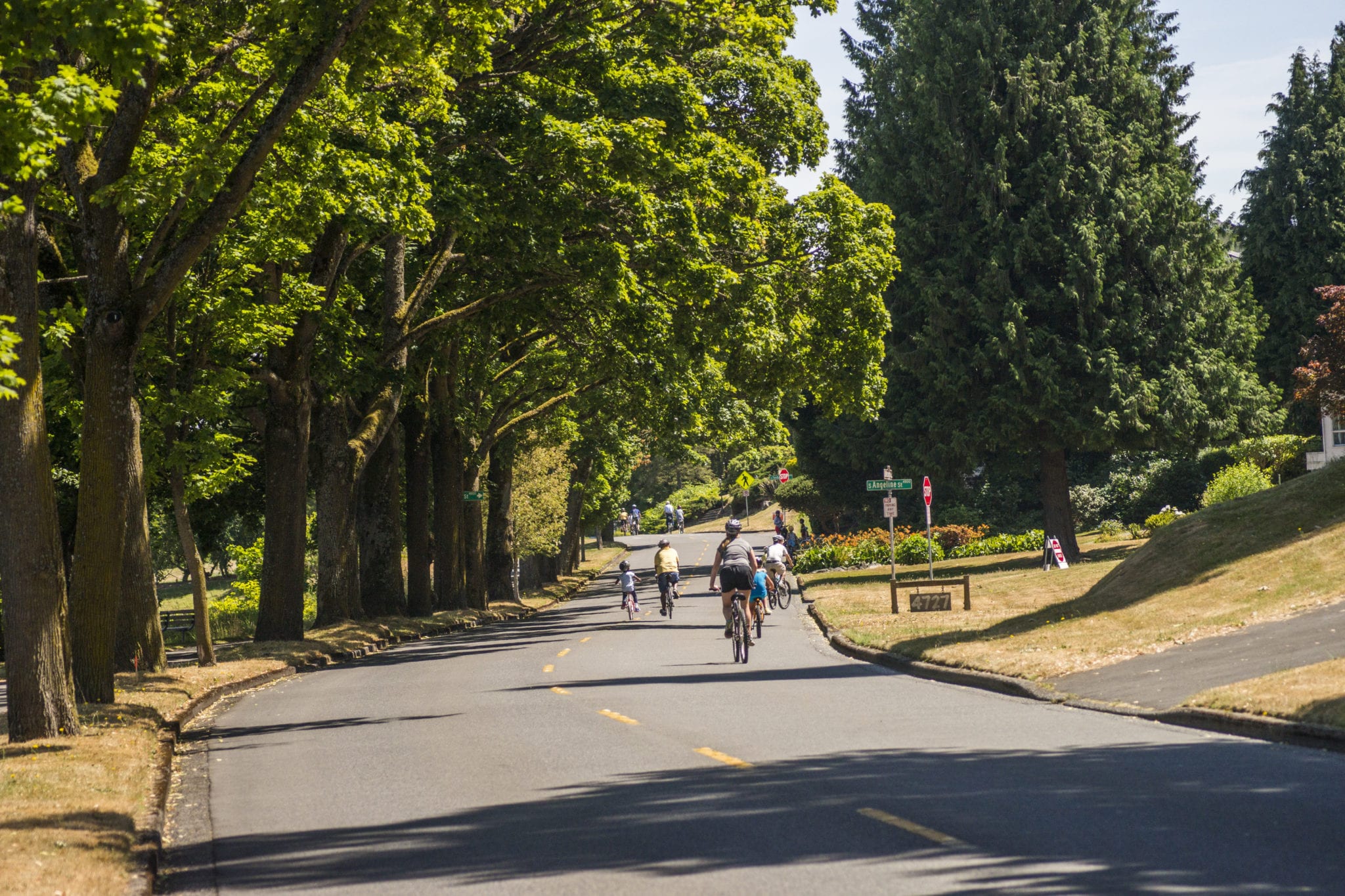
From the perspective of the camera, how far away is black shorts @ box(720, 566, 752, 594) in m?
20.9

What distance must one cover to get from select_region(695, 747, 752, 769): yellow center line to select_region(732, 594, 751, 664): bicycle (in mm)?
8863

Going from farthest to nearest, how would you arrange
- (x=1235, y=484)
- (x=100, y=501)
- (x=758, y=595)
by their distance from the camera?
1. (x=1235, y=484)
2. (x=758, y=595)
3. (x=100, y=501)

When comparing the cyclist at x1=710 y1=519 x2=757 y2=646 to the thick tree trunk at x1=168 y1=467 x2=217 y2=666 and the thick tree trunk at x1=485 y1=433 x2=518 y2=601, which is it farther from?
the thick tree trunk at x1=485 y1=433 x2=518 y2=601

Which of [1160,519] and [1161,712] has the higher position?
[1160,519]

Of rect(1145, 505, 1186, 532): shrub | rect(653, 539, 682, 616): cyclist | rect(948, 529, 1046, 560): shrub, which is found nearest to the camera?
rect(653, 539, 682, 616): cyclist

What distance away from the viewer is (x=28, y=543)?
13.3 metres

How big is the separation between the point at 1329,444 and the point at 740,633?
35122 mm

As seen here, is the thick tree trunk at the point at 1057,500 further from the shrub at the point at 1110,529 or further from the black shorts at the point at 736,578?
the black shorts at the point at 736,578

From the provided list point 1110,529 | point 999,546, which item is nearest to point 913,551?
point 999,546

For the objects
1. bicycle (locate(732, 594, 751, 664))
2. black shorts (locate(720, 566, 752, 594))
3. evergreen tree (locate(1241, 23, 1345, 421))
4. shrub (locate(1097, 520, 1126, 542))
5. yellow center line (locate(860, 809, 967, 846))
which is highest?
evergreen tree (locate(1241, 23, 1345, 421))

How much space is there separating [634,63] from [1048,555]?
2030 cm

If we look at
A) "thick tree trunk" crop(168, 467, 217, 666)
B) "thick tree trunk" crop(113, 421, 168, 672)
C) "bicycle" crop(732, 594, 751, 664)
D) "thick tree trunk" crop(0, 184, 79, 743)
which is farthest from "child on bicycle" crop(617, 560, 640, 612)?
"thick tree trunk" crop(0, 184, 79, 743)

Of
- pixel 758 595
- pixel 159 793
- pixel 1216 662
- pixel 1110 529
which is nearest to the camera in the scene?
pixel 159 793

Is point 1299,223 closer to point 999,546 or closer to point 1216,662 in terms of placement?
point 999,546
